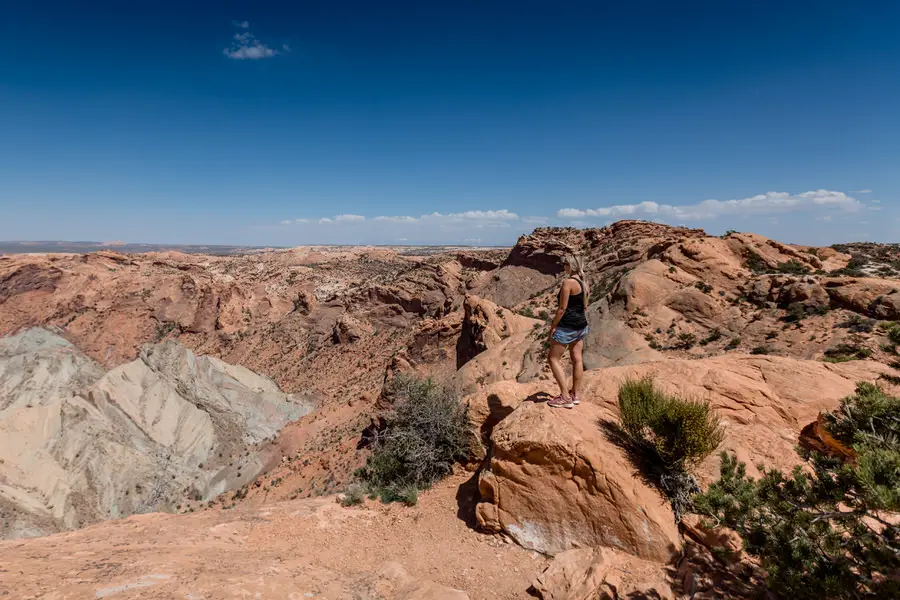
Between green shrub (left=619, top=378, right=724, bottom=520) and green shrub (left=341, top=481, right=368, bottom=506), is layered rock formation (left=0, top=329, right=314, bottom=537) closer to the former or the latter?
green shrub (left=341, top=481, right=368, bottom=506)

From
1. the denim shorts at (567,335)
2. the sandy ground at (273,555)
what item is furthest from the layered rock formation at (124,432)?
the denim shorts at (567,335)

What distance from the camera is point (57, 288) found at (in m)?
43.0

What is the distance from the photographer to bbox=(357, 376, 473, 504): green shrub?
6.86m

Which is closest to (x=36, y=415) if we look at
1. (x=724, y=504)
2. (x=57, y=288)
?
(x=724, y=504)

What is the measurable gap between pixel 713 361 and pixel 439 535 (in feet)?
19.1

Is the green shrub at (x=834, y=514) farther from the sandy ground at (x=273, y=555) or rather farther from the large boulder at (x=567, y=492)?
the sandy ground at (x=273, y=555)

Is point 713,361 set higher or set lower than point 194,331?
higher

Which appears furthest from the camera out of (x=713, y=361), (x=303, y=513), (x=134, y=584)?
(x=713, y=361)

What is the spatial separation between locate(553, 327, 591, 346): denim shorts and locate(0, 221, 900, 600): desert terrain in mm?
1040

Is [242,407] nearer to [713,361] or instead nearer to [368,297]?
[368,297]

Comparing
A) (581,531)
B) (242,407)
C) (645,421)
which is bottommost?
(242,407)

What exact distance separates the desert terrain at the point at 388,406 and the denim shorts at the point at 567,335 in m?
1.04

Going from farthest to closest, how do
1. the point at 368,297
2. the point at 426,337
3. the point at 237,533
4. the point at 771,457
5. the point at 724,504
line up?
the point at 368,297
the point at 426,337
the point at 237,533
the point at 771,457
the point at 724,504

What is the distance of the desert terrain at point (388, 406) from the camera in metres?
4.39
